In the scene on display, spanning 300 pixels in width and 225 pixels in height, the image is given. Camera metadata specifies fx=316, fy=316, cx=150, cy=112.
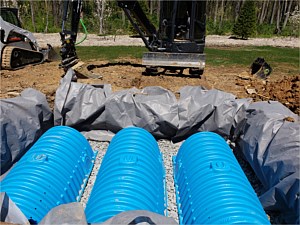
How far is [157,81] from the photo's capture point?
1086cm

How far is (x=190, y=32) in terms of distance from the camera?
35.8 feet

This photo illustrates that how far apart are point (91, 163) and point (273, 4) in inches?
1524

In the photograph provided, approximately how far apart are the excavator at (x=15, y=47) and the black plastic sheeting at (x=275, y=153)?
9.24 meters

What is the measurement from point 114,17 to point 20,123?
1148 inches

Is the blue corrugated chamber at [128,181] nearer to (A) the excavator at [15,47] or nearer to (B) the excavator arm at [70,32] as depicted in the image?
(B) the excavator arm at [70,32]

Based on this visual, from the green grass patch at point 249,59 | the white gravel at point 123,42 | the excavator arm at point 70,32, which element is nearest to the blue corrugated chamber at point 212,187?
the excavator arm at point 70,32

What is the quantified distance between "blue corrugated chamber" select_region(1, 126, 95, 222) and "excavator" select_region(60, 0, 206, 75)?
5289 millimetres

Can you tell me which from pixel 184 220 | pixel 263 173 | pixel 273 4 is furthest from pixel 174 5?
pixel 273 4

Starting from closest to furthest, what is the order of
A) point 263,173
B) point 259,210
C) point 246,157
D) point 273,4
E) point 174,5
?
point 259,210 → point 263,173 → point 246,157 → point 174,5 → point 273,4

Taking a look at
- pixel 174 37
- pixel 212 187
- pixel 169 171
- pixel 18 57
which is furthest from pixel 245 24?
pixel 212 187

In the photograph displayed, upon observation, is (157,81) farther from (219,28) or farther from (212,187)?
(219,28)

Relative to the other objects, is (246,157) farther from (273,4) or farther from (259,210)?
(273,4)

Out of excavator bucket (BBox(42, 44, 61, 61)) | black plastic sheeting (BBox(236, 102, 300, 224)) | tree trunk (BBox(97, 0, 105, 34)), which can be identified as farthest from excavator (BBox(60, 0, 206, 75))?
tree trunk (BBox(97, 0, 105, 34))

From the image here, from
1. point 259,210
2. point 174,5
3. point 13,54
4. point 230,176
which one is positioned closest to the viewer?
point 259,210
